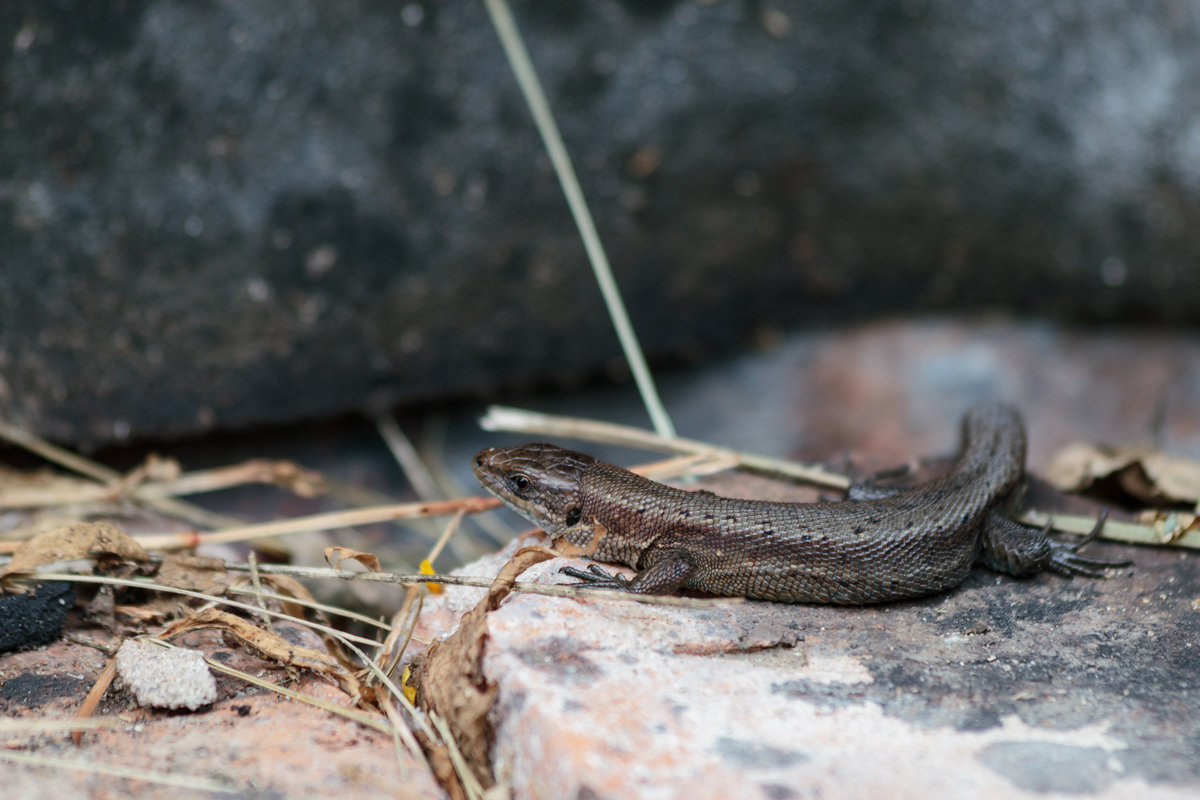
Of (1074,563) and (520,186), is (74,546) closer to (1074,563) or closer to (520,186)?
(520,186)

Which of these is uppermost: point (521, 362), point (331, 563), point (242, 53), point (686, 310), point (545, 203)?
point (242, 53)

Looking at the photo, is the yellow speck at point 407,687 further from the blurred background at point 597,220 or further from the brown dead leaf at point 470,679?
the blurred background at point 597,220

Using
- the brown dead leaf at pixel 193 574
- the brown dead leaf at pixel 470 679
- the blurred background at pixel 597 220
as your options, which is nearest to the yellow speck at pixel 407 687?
the brown dead leaf at pixel 470 679

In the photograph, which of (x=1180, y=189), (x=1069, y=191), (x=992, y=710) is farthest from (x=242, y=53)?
(x=1180, y=189)

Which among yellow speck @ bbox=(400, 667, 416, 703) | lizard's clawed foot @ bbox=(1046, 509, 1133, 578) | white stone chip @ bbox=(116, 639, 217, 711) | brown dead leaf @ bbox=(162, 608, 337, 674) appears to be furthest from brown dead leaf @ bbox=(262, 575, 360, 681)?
lizard's clawed foot @ bbox=(1046, 509, 1133, 578)

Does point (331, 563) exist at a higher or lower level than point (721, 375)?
lower

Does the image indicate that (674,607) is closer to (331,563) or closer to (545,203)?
(331,563)

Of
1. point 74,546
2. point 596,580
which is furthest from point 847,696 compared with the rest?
point 74,546
